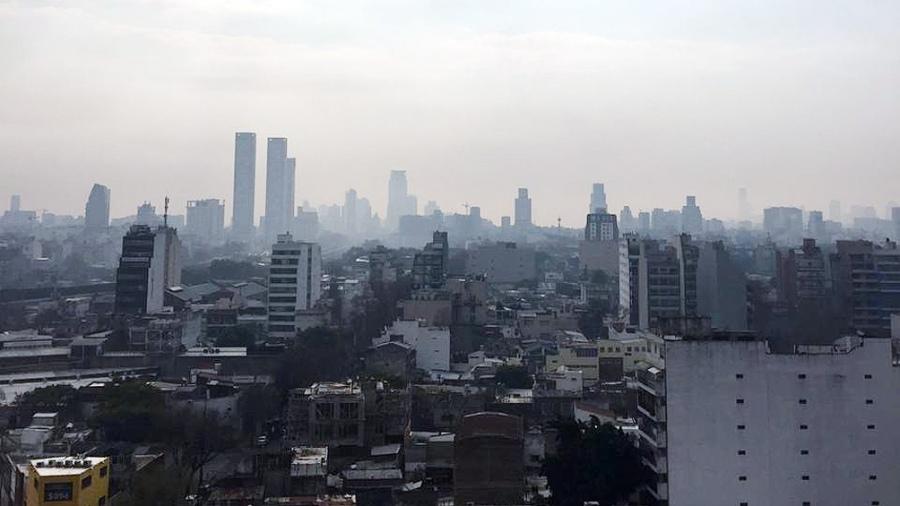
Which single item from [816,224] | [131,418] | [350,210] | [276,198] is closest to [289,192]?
[276,198]

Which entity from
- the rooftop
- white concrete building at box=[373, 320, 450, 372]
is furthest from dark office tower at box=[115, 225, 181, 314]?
the rooftop

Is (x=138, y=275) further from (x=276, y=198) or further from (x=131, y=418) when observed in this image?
(x=276, y=198)

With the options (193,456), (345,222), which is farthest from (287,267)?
(345,222)

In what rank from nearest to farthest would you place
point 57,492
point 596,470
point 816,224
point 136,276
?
1. point 57,492
2. point 596,470
3. point 136,276
4. point 816,224

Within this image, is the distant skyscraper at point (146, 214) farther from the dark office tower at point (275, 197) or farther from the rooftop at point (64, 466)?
the rooftop at point (64, 466)

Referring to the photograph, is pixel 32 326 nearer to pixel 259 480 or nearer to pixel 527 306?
pixel 527 306

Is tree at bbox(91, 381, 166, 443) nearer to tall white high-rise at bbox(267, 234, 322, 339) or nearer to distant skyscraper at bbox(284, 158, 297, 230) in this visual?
tall white high-rise at bbox(267, 234, 322, 339)
